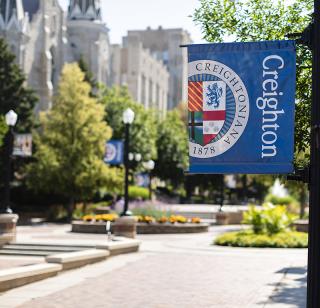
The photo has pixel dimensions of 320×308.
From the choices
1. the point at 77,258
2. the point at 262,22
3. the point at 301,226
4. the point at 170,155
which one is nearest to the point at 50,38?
the point at 170,155

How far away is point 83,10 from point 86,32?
251cm

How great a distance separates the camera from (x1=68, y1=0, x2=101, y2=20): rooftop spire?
7494 centimetres

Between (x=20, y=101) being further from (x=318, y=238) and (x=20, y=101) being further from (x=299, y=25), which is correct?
(x=318, y=238)

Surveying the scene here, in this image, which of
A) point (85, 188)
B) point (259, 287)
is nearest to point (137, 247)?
point (259, 287)

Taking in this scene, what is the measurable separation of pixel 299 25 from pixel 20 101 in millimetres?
38567

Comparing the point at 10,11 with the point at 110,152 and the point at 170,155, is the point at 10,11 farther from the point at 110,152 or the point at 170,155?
the point at 110,152

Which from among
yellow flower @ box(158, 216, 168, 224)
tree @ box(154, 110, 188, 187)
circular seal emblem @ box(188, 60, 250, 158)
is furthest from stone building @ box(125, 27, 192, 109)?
circular seal emblem @ box(188, 60, 250, 158)

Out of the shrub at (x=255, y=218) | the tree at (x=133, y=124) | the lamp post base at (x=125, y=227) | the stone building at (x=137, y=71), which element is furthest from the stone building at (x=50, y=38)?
the lamp post base at (x=125, y=227)

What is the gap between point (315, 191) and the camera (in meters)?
6.86

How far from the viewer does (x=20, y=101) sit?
154 ft

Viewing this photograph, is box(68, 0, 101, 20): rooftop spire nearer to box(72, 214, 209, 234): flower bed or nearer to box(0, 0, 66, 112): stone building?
box(0, 0, 66, 112): stone building

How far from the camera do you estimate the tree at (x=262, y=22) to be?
9875mm

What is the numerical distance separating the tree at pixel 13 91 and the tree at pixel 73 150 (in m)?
2.87

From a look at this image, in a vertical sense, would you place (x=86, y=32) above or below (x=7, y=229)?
above
